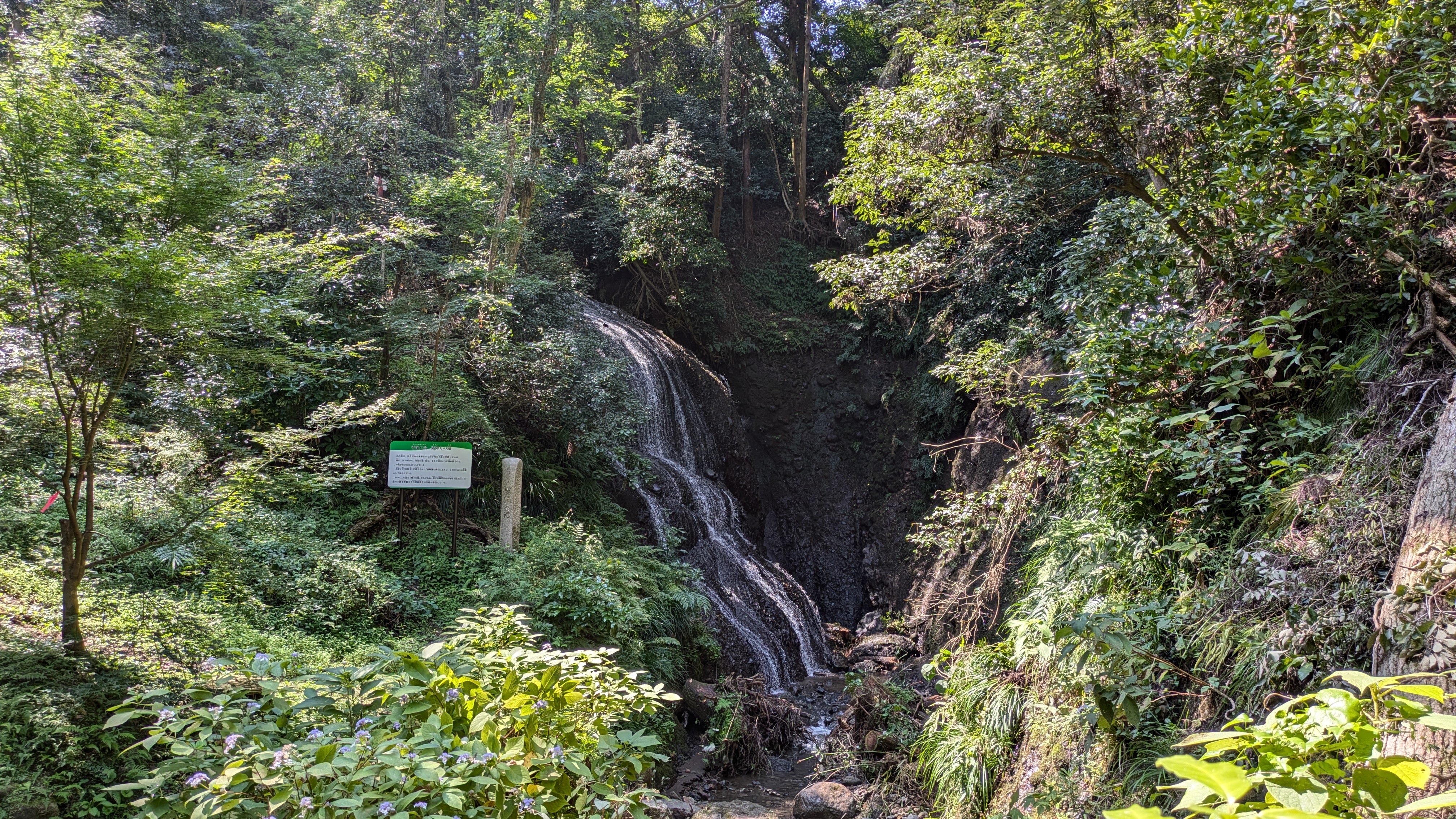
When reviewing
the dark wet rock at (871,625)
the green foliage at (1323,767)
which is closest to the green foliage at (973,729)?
the green foliage at (1323,767)

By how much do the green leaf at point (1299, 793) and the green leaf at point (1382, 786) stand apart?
2.0 inches

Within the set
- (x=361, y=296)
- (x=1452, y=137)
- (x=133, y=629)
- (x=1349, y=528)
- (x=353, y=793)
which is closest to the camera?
(x=353, y=793)

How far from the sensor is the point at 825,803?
565 centimetres

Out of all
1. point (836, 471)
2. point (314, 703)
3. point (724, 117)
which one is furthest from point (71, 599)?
point (724, 117)

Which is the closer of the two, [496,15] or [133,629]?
[133,629]

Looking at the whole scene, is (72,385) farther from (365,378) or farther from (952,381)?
(952,381)

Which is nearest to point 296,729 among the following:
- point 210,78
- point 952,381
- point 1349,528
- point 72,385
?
point 72,385

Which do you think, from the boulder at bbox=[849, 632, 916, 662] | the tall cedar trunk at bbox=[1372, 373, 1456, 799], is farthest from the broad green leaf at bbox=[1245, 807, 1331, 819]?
the boulder at bbox=[849, 632, 916, 662]

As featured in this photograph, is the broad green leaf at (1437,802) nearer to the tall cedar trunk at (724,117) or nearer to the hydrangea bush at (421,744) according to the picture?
the hydrangea bush at (421,744)

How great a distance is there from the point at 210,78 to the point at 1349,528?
54.9ft

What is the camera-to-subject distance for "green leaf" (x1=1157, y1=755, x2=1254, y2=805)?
3.06ft

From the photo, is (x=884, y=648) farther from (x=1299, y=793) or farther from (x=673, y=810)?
(x=1299, y=793)

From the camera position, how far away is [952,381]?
36.2 feet

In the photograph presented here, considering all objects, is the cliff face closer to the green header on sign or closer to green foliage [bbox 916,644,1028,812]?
green foliage [bbox 916,644,1028,812]
